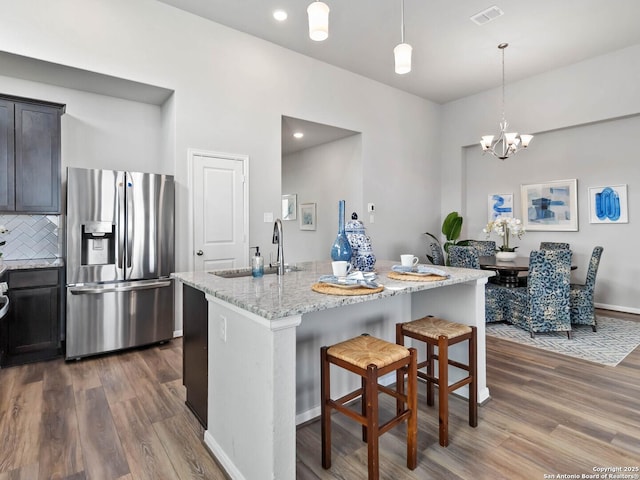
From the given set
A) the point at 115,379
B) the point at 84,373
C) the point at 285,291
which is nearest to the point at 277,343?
the point at 285,291

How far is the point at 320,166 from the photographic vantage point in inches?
262

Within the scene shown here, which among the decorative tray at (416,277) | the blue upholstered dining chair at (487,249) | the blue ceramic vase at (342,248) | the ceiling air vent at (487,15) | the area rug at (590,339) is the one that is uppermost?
the ceiling air vent at (487,15)

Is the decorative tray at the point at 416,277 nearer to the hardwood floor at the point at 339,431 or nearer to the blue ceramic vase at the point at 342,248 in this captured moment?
the blue ceramic vase at the point at 342,248

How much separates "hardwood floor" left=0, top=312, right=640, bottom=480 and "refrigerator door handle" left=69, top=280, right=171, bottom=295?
0.70m

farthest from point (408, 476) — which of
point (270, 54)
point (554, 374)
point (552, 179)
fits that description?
point (552, 179)

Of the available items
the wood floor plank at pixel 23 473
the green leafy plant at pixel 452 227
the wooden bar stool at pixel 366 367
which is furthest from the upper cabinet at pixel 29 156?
the green leafy plant at pixel 452 227

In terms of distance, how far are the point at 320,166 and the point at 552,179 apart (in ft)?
12.4

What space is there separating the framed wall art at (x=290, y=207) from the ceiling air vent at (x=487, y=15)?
14.4 feet

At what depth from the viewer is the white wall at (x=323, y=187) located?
5875 millimetres

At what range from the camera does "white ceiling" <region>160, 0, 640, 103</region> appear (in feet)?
12.6

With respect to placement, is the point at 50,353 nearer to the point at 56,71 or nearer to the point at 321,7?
the point at 56,71

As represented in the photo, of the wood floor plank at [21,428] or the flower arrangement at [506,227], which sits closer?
the wood floor plank at [21,428]

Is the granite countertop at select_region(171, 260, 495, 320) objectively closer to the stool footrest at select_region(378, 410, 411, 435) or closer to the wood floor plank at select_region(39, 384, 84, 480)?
the stool footrest at select_region(378, 410, 411, 435)

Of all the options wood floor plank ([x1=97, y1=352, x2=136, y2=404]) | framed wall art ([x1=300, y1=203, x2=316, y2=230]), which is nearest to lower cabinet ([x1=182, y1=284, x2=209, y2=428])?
wood floor plank ([x1=97, y1=352, x2=136, y2=404])
